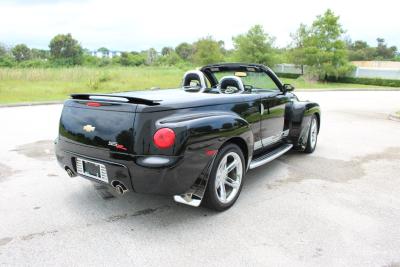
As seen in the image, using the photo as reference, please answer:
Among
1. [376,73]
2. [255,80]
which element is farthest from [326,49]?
[255,80]

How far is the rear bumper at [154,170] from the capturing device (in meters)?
3.06

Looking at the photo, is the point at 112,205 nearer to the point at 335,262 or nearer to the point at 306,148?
the point at 335,262

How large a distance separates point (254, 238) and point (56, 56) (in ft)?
241

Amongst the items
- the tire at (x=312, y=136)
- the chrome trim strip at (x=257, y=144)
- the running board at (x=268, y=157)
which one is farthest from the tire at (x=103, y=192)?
the tire at (x=312, y=136)

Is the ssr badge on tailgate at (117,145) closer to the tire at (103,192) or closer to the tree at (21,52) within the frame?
the tire at (103,192)

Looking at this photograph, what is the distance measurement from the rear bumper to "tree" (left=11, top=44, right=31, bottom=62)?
73.8m

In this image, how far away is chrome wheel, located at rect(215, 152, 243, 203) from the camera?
3.65 metres

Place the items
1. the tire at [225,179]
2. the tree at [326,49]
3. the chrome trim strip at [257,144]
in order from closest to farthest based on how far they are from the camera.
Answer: the tire at [225,179]
the chrome trim strip at [257,144]
the tree at [326,49]

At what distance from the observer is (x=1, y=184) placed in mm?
4469

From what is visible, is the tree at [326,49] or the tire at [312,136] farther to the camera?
the tree at [326,49]

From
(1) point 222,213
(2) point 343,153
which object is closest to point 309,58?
(2) point 343,153

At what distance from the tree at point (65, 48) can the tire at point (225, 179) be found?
68.0 m

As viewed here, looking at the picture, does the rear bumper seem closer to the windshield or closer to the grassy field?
the windshield

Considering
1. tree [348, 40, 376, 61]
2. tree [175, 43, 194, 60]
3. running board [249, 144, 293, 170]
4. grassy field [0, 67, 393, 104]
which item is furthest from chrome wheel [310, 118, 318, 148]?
tree [175, 43, 194, 60]
